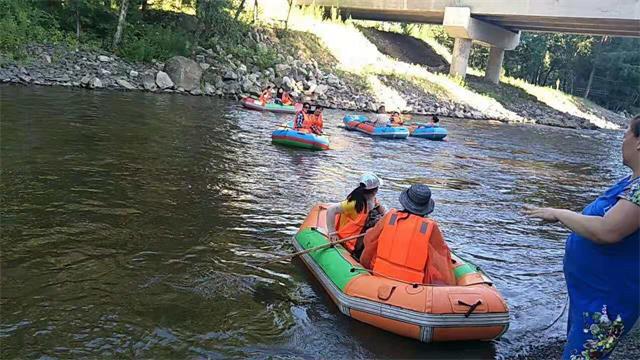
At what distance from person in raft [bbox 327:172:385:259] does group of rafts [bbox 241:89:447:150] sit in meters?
6.75

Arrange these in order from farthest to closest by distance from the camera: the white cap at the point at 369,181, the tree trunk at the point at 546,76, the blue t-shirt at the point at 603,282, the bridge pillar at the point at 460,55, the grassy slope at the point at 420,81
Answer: the tree trunk at the point at 546,76, the bridge pillar at the point at 460,55, the grassy slope at the point at 420,81, the white cap at the point at 369,181, the blue t-shirt at the point at 603,282

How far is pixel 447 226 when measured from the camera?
7844 millimetres

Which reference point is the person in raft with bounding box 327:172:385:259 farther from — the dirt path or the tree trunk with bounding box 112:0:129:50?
the dirt path

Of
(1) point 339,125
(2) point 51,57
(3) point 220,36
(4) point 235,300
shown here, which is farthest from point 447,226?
(3) point 220,36

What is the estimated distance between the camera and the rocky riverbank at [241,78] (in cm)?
1805

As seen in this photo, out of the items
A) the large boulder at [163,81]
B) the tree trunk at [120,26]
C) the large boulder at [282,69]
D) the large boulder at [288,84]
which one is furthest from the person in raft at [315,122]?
the tree trunk at [120,26]

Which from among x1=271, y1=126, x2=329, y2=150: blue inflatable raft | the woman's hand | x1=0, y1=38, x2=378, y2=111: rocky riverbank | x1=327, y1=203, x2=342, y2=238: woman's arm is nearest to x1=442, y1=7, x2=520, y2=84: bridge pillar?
x1=0, y1=38, x2=378, y2=111: rocky riverbank

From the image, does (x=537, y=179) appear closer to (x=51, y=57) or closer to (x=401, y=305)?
(x=401, y=305)

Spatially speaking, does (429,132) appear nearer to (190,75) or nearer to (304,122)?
(304,122)

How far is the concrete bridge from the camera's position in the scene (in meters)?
25.7

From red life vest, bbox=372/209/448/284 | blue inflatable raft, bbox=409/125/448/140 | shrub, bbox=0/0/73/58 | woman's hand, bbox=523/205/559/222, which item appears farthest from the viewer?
shrub, bbox=0/0/73/58

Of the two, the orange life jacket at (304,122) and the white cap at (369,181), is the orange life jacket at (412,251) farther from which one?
the orange life jacket at (304,122)

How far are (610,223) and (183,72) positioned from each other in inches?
783

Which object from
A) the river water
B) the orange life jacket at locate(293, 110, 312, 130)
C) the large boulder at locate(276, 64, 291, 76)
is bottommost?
the river water
